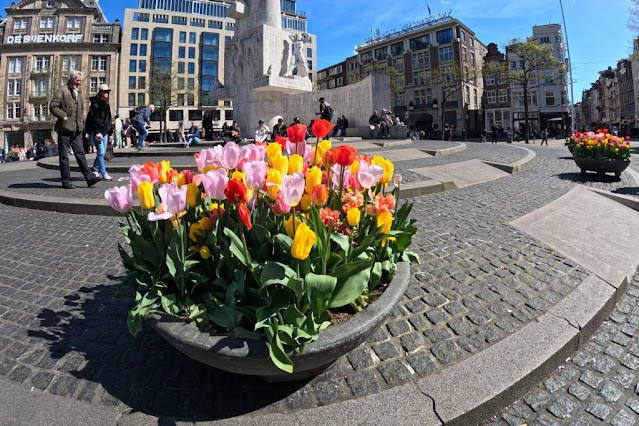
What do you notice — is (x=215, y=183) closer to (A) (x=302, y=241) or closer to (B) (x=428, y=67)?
(A) (x=302, y=241)

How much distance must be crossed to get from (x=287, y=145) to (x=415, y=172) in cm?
665

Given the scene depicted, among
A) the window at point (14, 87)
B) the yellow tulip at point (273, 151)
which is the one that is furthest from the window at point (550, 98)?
the window at point (14, 87)

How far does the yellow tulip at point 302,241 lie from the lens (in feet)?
4.50

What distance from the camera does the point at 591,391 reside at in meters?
2.00

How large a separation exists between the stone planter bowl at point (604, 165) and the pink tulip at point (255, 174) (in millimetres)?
9567

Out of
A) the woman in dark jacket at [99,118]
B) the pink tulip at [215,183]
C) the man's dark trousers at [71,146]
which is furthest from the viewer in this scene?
the woman in dark jacket at [99,118]

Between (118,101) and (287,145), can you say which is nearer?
(287,145)

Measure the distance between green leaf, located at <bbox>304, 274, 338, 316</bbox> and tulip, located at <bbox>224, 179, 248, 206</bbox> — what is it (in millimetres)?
444

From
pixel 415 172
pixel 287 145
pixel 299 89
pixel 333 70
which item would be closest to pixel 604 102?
pixel 333 70

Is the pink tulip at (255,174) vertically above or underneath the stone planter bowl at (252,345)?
above

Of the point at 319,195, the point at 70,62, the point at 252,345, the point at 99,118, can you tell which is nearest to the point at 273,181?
the point at 319,195

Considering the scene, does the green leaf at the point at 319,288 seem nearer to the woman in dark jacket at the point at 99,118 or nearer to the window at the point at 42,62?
the woman in dark jacket at the point at 99,118

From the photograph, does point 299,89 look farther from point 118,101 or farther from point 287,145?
point 118,101

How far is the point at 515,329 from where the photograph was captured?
95.3 inches
